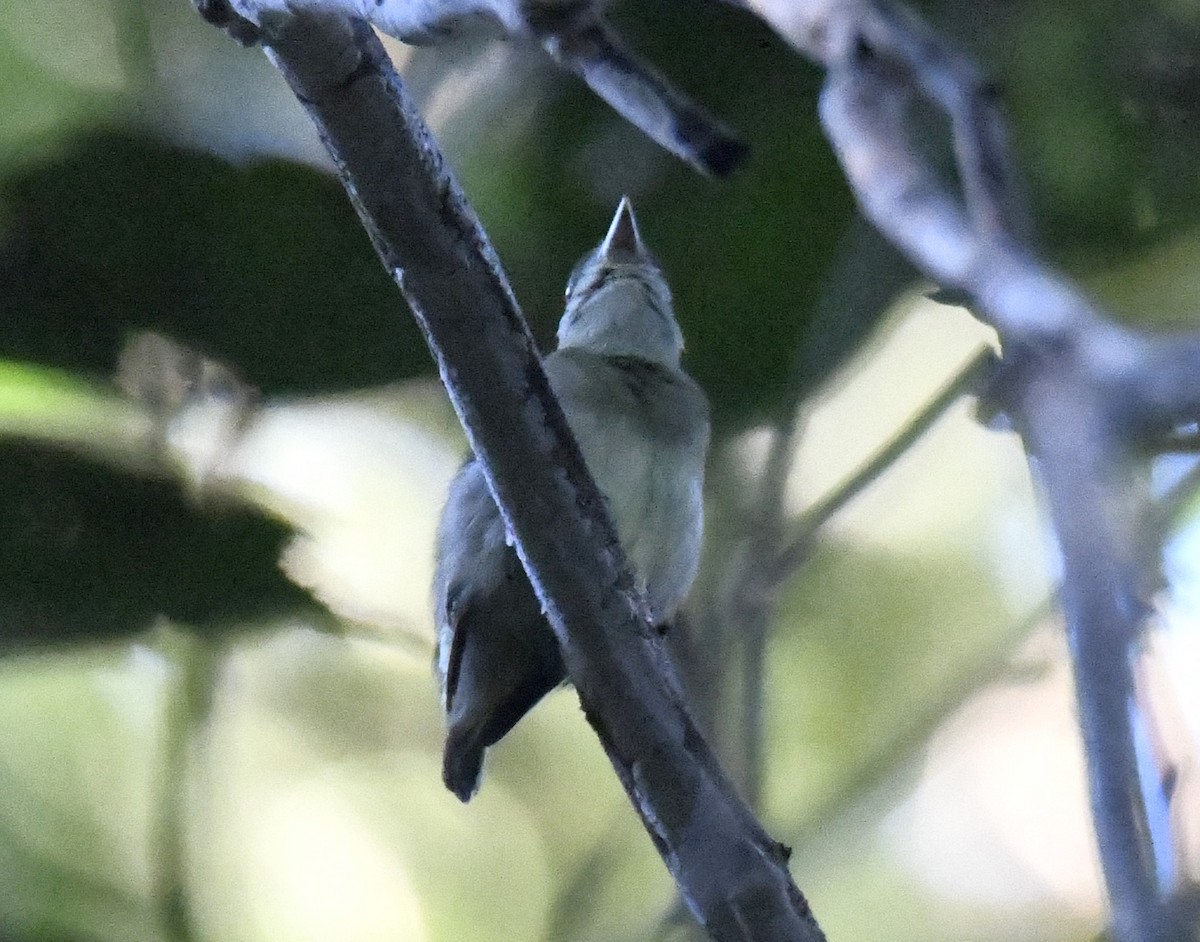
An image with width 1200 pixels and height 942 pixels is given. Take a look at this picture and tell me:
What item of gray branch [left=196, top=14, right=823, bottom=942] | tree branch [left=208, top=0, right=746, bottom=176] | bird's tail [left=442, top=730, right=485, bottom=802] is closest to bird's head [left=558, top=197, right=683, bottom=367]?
bird's tail [left=442, top=730, right=485, bottom=802]

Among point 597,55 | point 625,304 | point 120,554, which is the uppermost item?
point 597,55

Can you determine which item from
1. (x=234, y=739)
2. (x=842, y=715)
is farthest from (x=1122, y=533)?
(x=234, y=739)

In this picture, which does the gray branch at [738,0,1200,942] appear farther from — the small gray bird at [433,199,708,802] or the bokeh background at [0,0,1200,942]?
the small gray bird at [433,199,708,802]

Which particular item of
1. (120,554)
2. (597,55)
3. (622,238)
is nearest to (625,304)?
(622,238)

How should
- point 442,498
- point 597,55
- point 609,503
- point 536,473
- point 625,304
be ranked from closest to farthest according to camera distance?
point 597,55 → point 536,473 → point 609,503 → point 625,304 → point 442,498

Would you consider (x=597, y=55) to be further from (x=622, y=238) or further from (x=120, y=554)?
(x=120, y=554)

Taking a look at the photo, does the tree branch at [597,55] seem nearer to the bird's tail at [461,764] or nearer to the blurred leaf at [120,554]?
the bird's tail at [461,764]

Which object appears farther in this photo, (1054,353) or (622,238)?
(622,238)

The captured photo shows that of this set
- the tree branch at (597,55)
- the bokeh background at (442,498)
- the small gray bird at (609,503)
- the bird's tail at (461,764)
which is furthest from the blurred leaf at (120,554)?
the tree branch at (597,55)
